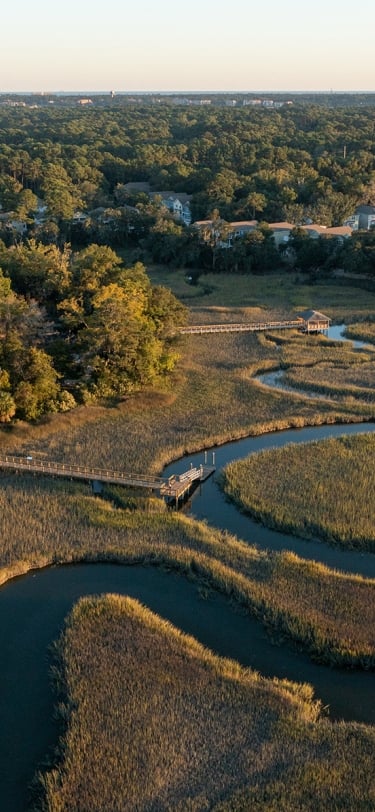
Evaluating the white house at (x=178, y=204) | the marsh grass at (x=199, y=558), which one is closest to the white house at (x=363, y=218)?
the white house at (x=178, y=204)

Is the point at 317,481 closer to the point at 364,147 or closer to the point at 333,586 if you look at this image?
the point at 333,586

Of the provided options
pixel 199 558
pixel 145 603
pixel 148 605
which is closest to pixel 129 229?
pixel 199 558

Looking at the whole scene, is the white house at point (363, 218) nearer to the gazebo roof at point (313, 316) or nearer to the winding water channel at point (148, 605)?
the gazebo roof at point (313, 316)

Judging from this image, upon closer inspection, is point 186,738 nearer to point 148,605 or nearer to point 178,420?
point 148,605

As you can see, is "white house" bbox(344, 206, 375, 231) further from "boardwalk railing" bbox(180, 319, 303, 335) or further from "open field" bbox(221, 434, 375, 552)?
"open field" bbox(221, 434, 375, 552)

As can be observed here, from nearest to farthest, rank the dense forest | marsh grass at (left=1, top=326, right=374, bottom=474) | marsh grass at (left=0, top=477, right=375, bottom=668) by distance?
1. marsh grass at (left=0, top=477, right=375, bottom=668)
2. marsh grass at (left=1, top=326, right=374, bottom=474)
3. the dense forest

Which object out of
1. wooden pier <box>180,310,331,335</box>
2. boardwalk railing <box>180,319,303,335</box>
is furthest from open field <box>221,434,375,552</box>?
boardwalk railing <box>180,319,303,335</box>
